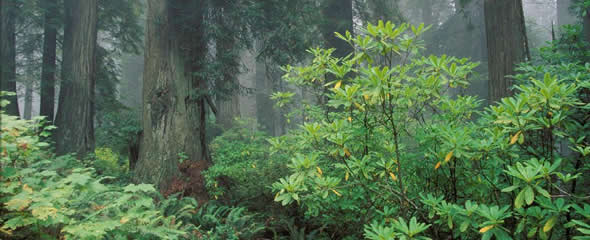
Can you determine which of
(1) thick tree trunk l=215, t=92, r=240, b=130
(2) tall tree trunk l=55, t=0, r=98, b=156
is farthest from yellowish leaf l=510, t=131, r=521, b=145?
(1) thick tree trunk l=215, t=92, r=240, b=130

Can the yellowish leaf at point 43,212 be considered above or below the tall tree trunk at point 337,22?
below

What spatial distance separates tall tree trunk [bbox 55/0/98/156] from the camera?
8383 mm

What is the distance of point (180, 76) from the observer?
686 cm

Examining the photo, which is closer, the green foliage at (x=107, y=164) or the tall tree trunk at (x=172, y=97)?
the tall tree trunk at (x=172, y=97)

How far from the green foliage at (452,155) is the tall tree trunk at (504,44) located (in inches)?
76.9

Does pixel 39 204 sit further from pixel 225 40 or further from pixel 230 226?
pixel 225 40

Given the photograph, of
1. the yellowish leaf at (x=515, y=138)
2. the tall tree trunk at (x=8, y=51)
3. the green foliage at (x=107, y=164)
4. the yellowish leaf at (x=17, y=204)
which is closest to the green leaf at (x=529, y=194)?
the yellowish leaf at (x=515, y=138)

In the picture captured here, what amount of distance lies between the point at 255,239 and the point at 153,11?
5166mm

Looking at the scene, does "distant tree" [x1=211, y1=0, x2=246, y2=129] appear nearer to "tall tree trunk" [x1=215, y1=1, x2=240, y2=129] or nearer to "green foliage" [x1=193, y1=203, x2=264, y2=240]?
"tall tree trunk" [x1=215, y1=1, x2=240, y2=129]

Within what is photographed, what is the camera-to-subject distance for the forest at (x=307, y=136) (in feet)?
7.77

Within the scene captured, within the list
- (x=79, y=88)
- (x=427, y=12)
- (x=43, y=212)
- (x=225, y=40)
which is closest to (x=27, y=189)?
(x=43, y=212)

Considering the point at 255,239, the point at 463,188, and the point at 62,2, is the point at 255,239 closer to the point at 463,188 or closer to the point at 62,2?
the point at 463,188

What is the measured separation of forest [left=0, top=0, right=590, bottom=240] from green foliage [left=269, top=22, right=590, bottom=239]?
2 cm

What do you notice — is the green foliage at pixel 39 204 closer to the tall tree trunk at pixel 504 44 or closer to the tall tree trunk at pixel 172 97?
the tall tree trunk at pixel 172 97
